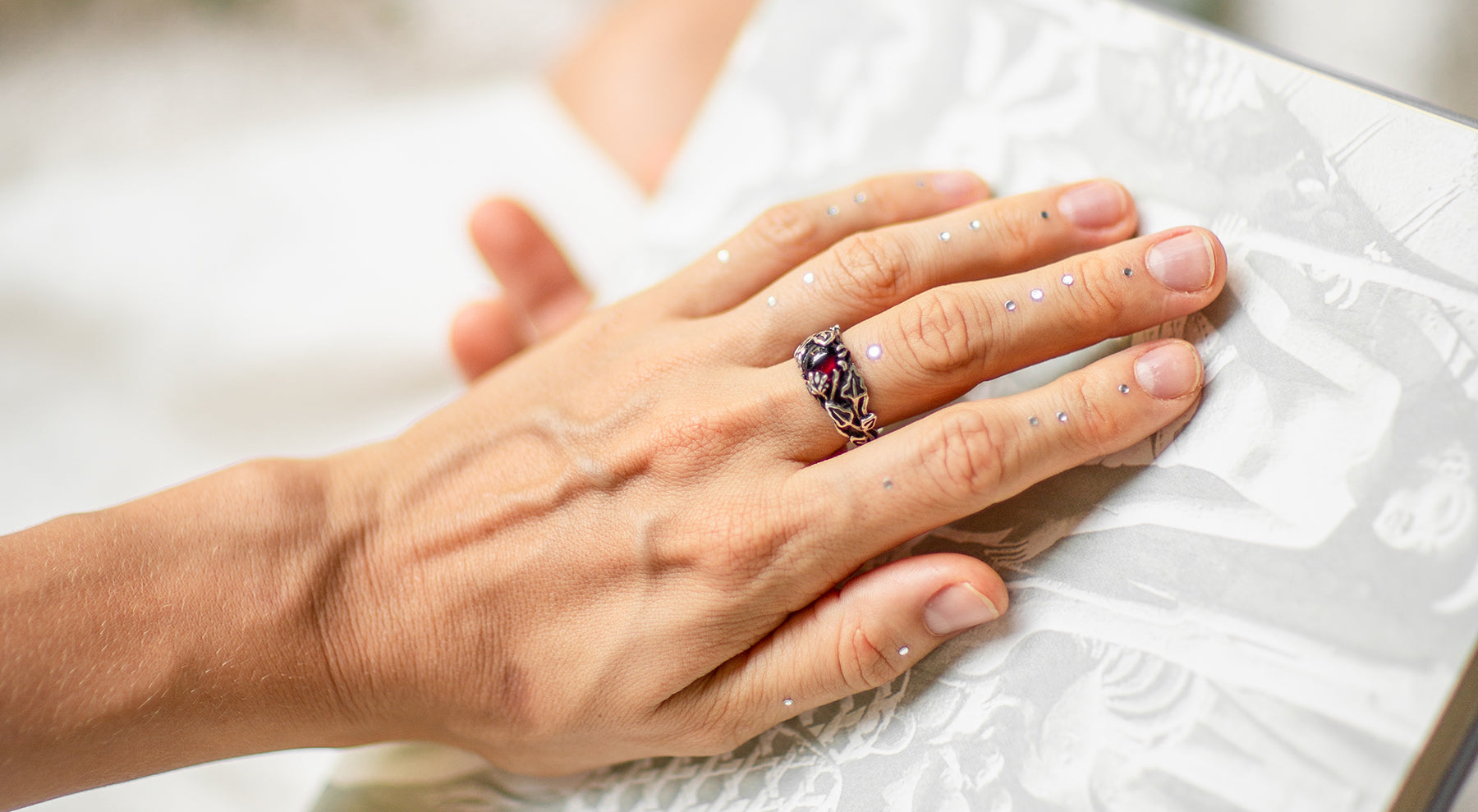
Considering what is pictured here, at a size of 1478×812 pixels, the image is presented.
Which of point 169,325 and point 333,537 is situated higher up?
point 169,325

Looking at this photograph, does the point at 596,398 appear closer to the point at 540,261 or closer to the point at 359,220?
the point at 540,261

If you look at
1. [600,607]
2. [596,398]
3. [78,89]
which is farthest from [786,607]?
[78,89]

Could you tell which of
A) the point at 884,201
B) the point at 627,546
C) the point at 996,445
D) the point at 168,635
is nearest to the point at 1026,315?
the point at 996,445

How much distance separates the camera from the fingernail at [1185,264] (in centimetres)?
62

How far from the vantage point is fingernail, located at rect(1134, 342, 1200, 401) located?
602mm

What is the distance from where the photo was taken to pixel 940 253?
2.33ft

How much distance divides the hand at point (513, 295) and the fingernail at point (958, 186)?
1.71 feet

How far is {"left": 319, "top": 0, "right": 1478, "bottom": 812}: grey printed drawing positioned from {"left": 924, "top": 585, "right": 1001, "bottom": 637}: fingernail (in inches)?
1.3

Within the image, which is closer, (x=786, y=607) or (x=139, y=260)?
(x=786, y=607)

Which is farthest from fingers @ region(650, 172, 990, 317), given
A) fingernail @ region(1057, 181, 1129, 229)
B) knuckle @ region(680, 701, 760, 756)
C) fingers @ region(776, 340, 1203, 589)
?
knuckle @ region(680, 701, 760, 756)

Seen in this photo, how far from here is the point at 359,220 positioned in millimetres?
1209

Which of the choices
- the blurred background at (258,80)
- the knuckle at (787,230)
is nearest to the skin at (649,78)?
the blurred background at (258,80)

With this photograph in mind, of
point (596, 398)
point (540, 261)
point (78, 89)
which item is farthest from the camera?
point (78, 89)

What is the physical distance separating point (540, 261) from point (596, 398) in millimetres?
433
